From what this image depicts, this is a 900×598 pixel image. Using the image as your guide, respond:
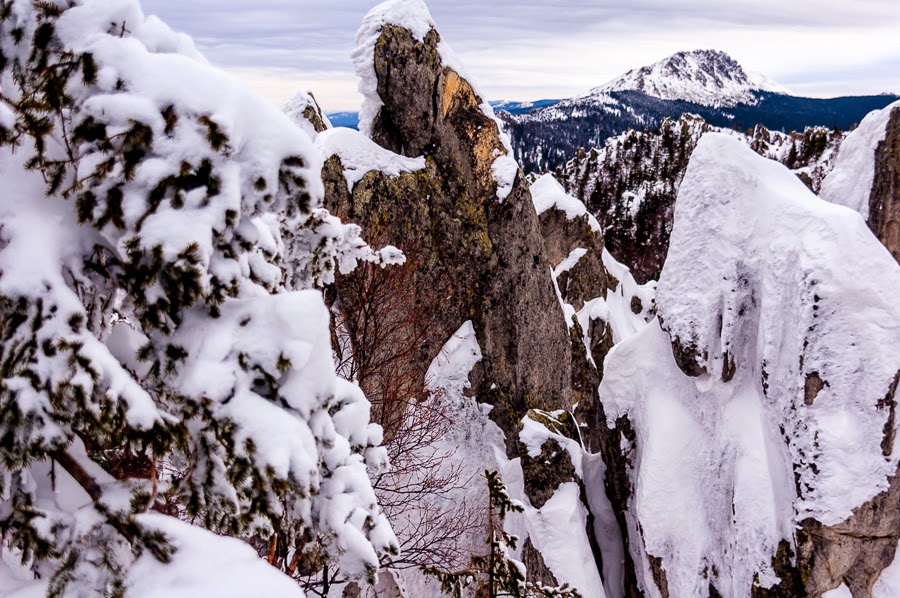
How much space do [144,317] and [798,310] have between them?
9.76 metres

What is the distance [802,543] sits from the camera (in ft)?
27.9

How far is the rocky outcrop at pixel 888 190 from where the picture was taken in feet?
54.5

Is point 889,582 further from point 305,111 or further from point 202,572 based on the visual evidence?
point 305,111

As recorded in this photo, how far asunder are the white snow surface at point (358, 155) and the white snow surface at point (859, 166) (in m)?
15.1

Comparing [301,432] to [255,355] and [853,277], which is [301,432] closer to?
[255,355]

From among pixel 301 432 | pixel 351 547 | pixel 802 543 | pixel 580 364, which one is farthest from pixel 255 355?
pixel 580 364

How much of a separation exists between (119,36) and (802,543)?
1082 cm

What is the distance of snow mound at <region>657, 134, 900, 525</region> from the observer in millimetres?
8352

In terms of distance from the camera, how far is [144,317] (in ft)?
8.89

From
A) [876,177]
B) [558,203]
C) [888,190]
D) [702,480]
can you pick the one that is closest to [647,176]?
[558,203]

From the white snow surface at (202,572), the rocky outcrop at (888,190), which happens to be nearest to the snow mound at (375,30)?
the white snow surface at (202,572)

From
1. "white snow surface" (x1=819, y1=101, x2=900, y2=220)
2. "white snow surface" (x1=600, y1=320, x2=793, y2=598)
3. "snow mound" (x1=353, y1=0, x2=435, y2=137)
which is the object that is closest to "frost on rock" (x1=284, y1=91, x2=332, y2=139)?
"snow mound" (x1=353, y1=0, x2=435, y2=137)

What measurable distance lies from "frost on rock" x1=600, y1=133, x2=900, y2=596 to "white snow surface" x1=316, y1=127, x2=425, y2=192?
709cm

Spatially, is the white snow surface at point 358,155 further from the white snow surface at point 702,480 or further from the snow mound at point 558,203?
the snow mound at point 558,203
